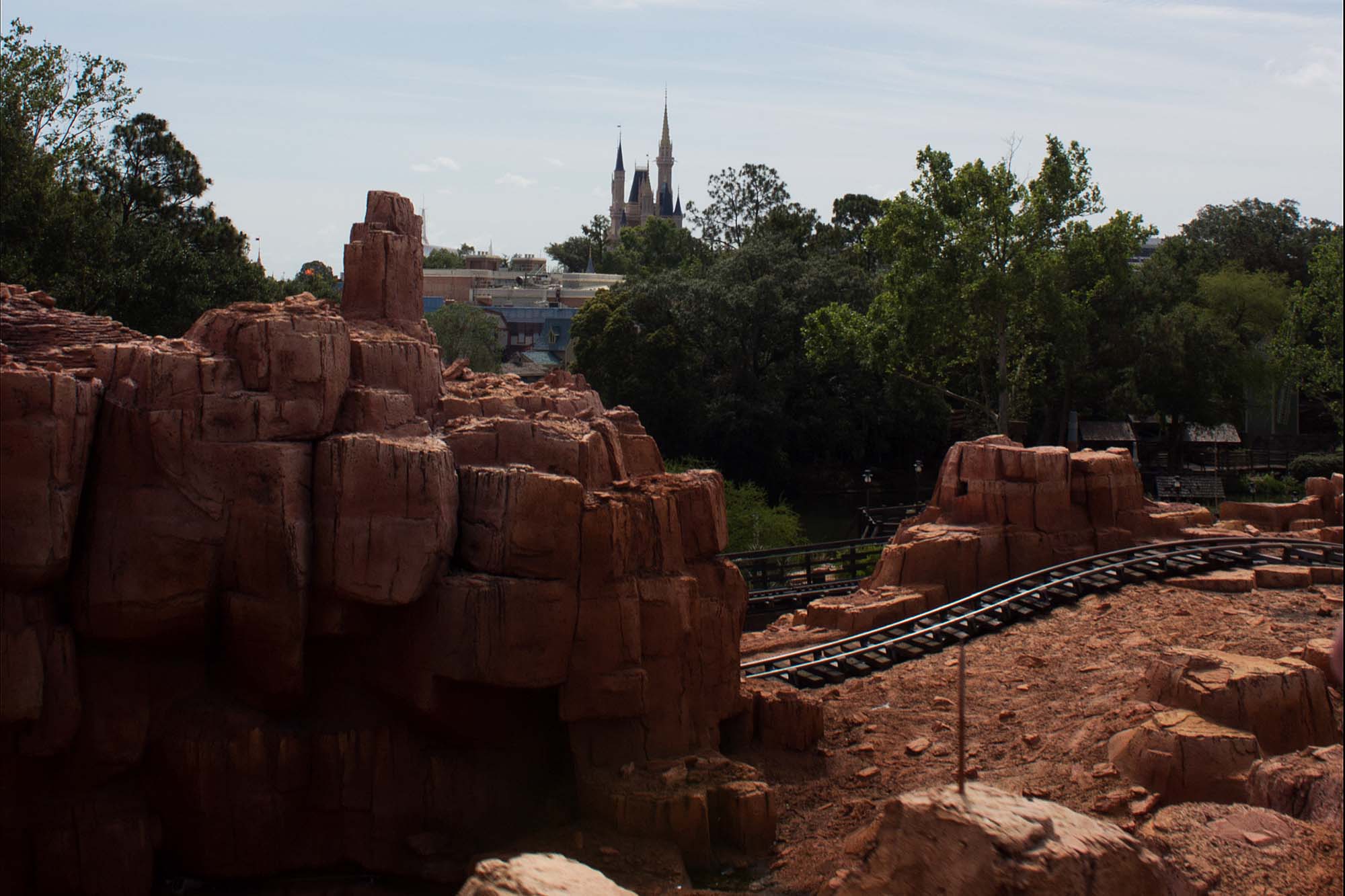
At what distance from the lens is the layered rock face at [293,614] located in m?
11.3

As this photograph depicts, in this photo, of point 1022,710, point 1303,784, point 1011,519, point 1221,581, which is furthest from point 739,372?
point 1303,784

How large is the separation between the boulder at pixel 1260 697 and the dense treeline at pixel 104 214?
2041cm

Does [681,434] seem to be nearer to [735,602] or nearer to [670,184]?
[735,602]

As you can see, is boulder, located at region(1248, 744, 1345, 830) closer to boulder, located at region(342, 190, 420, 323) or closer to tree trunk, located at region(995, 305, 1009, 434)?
boulder, located at region(342, 190, 420, 323)

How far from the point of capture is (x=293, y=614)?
11703 mm

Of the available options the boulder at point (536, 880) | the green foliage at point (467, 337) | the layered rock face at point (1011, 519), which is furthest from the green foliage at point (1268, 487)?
the boulder at point (536, 880)

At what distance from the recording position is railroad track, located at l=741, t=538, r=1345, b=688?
17141 mm

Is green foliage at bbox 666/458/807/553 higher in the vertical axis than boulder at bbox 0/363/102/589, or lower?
lower

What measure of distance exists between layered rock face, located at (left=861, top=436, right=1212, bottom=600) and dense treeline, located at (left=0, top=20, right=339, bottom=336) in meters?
15.6

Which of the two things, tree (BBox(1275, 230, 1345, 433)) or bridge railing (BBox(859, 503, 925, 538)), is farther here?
bridge railing (BBox(859, 503, 925, 538))

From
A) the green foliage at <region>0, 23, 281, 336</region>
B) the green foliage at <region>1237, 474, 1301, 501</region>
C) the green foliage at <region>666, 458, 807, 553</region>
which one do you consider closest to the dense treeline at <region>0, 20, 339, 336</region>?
the green foliage at <region>0, 23, 281, 336</region>

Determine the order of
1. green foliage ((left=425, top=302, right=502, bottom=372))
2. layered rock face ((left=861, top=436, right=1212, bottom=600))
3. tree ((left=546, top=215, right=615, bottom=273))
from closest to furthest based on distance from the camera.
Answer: layered rock face ((left=861, top=436, right=1212, bottom=600)) → green foliage ((left=425, top=302, right=502, bottom=372)) → tree ((left=546, top=215, right=615, bottom=273))

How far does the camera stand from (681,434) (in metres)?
42.0

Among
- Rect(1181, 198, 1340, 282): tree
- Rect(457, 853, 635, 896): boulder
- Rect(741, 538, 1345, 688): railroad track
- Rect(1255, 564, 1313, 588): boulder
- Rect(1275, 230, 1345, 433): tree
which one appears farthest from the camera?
Rect(1181, 198, 1340, 282): tree
